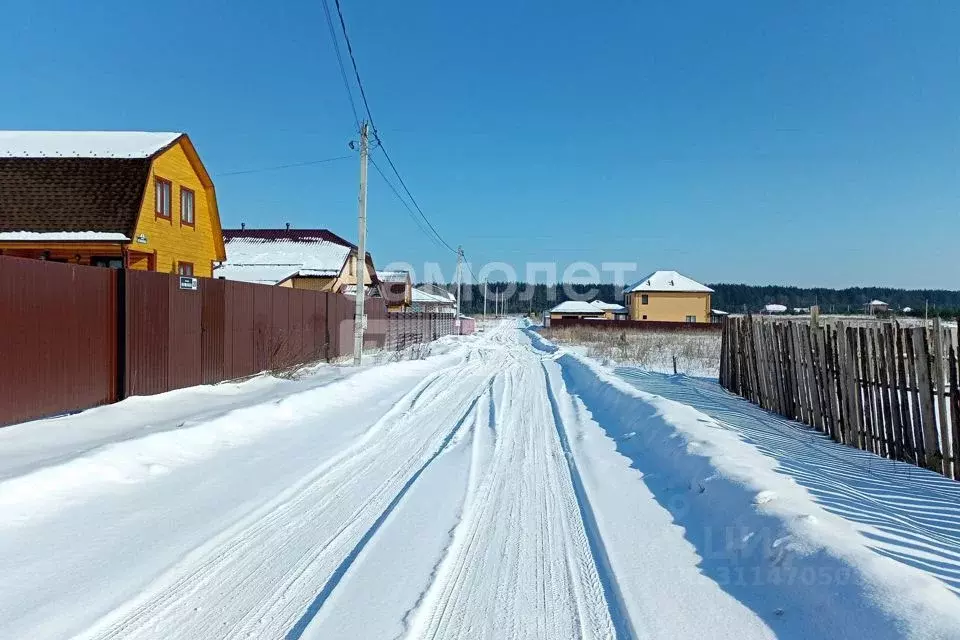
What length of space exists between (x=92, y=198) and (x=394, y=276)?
35.9m

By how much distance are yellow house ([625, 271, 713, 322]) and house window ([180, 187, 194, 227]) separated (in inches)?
2065

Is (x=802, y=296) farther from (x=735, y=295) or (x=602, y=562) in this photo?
(x=602, y=562)

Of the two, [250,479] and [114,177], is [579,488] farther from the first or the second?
[114,177]

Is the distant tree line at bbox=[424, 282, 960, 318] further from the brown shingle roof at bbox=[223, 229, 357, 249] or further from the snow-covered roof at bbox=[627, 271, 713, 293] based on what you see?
Answer: the brown shingle roof at bbox=[223, 229, 357, 249]

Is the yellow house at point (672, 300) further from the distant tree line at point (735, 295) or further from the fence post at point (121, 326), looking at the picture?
the fence post at point (121, 326)

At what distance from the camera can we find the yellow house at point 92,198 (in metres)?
17.9

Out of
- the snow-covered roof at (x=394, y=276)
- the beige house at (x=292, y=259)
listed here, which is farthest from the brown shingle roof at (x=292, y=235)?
the snow-covered roof at (x=394, y=276)

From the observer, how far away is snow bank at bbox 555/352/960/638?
293 centimetres

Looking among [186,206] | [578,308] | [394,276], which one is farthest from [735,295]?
[186,206]

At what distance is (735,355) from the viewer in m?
13.5

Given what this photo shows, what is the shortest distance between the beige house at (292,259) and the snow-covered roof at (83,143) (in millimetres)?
9630

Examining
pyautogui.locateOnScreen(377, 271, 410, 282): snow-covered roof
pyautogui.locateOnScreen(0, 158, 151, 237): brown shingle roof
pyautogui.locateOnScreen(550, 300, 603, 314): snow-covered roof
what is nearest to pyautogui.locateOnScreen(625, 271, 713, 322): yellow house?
pyautogui.locateOnScreen(550, 300, 603, 314): snow-covered roof

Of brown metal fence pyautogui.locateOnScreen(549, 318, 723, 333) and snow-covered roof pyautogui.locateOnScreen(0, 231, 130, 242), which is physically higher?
snow-covered roof pyautogui.locateOnScreen(0, 231, 130, 242)

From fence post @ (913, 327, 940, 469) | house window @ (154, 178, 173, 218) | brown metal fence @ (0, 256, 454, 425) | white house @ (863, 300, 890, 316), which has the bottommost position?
fence post @ (913, 327, 940, 469)
